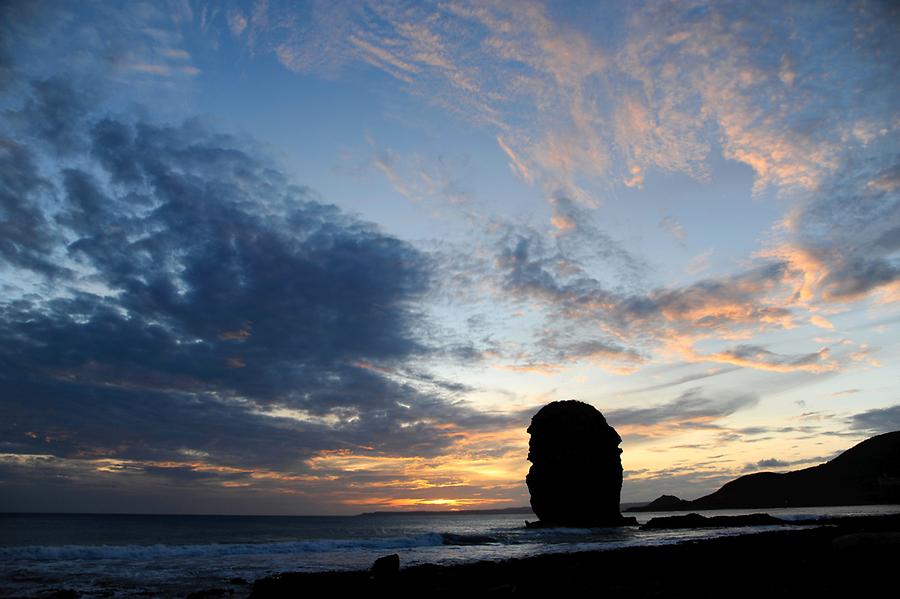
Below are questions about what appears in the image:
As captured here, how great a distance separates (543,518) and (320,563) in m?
51.1

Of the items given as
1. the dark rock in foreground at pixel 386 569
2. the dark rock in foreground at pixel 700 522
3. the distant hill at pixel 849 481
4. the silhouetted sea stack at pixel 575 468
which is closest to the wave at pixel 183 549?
the dark rock in foreground at pixel 386 569

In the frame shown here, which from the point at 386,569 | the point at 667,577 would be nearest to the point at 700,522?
the point at 667,577

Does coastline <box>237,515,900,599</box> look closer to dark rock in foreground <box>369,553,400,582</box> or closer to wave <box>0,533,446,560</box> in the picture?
dark rock in foreground <box>369,553,400,582</box>

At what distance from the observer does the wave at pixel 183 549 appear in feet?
101

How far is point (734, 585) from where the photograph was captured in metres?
13.0

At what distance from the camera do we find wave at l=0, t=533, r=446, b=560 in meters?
30.7

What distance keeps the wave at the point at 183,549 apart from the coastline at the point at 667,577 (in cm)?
1946

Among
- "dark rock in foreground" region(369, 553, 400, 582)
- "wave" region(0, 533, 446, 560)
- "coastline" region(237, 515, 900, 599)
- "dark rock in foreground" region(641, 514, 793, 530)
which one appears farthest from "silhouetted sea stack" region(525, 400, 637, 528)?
"dark rock in foreground" region(369, 553, 400, 582)

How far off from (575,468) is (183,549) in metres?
49.9

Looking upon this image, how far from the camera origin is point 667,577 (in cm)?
1553

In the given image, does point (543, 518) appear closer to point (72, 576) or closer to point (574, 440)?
point (574, 440)

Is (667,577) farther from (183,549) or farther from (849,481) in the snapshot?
(849,481)

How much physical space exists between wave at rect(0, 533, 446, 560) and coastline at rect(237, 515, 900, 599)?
19460 mm

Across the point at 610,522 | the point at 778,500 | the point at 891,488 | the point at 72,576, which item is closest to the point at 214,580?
the point at 72,576
